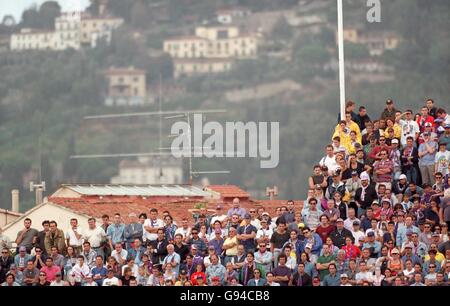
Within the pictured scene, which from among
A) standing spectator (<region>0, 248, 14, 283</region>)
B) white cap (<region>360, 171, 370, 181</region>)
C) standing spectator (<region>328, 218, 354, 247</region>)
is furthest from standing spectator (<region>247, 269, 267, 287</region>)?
standing spectator (<region>0, 248, 14, 283</region>)

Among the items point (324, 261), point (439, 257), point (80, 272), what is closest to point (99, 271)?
point (80, 272)

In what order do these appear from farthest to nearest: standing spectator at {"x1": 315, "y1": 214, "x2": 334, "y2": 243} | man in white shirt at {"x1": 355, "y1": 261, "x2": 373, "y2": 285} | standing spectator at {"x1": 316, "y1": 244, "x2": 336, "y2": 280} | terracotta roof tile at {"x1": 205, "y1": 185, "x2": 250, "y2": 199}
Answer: terracotta roof tile at {"x1": 205, "y1": 185, "x2": 250, "y2": 199}
standing spectator at {"x1": 315, "y1": 214, "x2": 334, "y2": 243}
standing spectator at {"x1": 316, "y1": 244, "x2": 336, "y2": 280}
man in white shirt at {"x1": 355, "y1": 261, "x2": 373, "y2": 285}

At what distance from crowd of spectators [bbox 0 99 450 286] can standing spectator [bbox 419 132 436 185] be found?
21mm

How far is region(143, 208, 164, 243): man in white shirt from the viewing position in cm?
3434

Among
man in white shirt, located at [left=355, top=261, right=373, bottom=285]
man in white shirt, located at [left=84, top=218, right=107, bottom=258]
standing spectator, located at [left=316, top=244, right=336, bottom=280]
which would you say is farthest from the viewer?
man in white shirt, located at [left=84, top=218, right=107, bottom=258]

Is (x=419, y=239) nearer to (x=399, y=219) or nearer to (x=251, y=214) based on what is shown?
(x=399, y=219)

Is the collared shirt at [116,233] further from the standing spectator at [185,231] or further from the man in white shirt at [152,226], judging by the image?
the standing spectator at [185,231]

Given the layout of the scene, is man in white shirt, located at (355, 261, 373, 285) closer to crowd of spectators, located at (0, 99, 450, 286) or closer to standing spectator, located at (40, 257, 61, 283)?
crowd of spectators, located at (0, 99, 450, 286)

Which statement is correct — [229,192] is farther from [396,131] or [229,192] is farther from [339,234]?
[339,234]

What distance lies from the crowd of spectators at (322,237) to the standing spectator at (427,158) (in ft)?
0.07

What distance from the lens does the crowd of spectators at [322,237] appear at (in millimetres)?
31750

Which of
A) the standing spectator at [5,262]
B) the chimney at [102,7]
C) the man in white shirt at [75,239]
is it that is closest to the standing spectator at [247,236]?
the man in white shirt at [75,239]

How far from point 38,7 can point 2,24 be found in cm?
445
